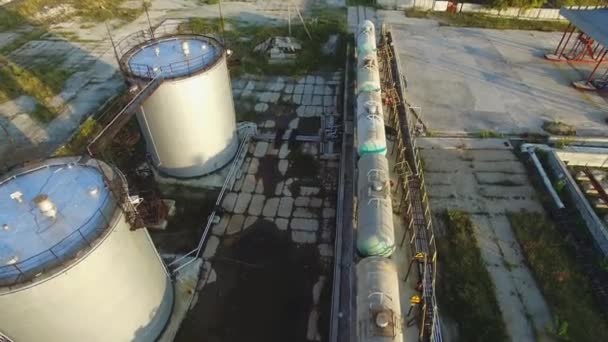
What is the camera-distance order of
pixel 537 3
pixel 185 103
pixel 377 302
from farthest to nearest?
pixel 537 3
pixel 185 103
pixel 377 302

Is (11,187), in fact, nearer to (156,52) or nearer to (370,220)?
(156,52)

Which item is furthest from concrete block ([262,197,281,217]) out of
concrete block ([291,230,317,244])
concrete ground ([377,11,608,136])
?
concrete ground ([377,11,608,136])

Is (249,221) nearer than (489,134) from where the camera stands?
Yes

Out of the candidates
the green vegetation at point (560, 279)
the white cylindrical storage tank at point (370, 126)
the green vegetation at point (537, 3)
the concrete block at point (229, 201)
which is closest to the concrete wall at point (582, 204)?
the green vegetation at point (560, 279)

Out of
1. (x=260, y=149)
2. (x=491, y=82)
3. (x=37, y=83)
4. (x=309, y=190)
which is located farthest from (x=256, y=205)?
(x=37, y=83)

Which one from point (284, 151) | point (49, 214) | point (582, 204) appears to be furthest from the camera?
point (284, 151)

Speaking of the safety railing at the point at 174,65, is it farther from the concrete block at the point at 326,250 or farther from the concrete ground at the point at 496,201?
the concrete ground at the point at 496,201

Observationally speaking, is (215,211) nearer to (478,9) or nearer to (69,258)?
(69,258)

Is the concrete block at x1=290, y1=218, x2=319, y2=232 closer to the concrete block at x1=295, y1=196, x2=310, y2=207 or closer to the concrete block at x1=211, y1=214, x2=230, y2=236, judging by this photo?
the concrete block at x1=295, y1=196, x2=310, y2=207
